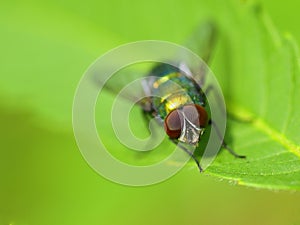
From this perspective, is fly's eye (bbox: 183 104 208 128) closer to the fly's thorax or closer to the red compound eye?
the red compound eye

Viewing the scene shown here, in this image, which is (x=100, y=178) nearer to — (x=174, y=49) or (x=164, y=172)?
(x=164, y=172)

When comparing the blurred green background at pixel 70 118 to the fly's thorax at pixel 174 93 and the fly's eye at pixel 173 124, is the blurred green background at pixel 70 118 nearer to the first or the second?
the fly's thorax at pixel 174 93

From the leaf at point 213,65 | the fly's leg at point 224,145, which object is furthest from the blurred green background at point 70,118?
the fly's leg at point 224,145

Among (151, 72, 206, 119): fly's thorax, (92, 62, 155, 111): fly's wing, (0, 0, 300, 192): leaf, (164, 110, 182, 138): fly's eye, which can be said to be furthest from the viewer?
(92, 62, 155, 111): fly's wing

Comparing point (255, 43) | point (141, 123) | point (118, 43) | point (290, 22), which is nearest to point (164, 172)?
point (141, 123)

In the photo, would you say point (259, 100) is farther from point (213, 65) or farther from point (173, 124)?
point (213, 65)

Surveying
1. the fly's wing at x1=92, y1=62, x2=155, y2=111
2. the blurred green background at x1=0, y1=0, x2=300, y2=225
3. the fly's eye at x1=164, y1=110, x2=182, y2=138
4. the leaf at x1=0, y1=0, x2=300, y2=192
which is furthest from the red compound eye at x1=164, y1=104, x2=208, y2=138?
the blurred green background at x1=0, y1=0, x2=300, y2=225

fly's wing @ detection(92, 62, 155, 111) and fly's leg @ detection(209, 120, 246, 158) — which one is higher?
fly's wing @ detection(92, 62, 155, 111)
